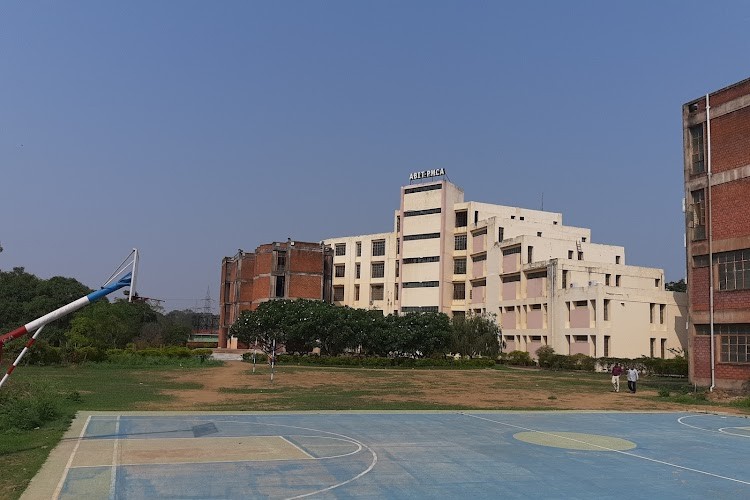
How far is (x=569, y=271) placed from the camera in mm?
69500

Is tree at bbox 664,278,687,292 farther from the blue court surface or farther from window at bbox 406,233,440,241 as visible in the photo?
the blue court surface

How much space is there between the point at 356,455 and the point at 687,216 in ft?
96.3

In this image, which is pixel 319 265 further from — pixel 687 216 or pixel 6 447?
pixel 6 447

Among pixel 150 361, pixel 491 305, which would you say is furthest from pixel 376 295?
pixel 150 361

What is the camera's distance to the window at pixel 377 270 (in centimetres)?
9275

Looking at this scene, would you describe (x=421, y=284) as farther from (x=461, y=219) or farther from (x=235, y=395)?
(x=235, y=395)

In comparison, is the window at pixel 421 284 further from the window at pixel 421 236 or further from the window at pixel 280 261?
the window at pixel 280 261

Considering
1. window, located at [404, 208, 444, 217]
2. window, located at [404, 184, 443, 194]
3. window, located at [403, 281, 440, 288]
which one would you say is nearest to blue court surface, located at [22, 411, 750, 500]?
window, located at [403, 281, 440, 288]

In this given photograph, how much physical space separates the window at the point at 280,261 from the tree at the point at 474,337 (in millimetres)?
27550

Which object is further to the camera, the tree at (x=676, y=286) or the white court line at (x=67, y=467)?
the tree at (x=676, y=286)

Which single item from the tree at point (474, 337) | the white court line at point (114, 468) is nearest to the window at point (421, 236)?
the tree at point (474, 337)

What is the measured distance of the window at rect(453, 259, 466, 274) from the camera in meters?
85.3

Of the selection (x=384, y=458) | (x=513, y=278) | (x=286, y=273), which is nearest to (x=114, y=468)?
(x=384, y=458)

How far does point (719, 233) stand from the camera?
35.1m
